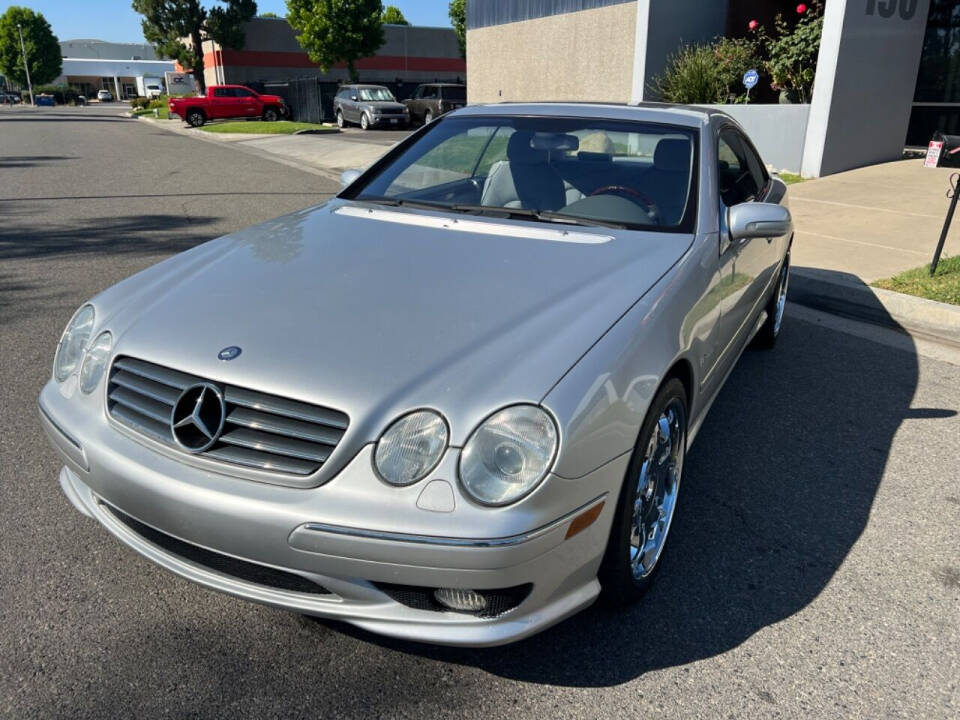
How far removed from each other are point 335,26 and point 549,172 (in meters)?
42.4

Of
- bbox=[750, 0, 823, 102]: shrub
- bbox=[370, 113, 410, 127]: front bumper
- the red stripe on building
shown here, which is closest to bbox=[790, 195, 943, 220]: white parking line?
bbox=[750, 0, 823, 102]: shrub

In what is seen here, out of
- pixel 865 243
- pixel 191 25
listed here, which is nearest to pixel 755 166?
pixel 865 243

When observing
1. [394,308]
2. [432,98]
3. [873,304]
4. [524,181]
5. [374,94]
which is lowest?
[873,304]

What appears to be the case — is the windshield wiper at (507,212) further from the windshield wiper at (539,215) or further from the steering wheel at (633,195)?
the steering wheel at (633,195)

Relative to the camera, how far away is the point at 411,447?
197cm

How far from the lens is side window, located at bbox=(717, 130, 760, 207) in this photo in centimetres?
365

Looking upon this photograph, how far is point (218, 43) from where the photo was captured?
4972 centimetres

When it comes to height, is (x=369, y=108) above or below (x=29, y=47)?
below

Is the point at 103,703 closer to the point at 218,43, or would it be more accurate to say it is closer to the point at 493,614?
the point at 493,614

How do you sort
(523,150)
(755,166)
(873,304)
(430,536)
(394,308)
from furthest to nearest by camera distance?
(873,304)
(755,166)
(523,150)
(394,308)
(430,536)

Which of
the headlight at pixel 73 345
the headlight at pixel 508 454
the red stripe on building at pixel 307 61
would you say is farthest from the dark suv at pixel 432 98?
the headlight at pixel 508 454

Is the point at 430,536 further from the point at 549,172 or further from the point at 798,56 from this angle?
the point at 798,56

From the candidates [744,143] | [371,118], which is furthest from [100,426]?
[371,118]

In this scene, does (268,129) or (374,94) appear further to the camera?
(374,94)
